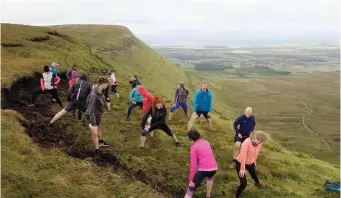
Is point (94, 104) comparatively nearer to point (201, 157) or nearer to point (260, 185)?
point (201, 157)

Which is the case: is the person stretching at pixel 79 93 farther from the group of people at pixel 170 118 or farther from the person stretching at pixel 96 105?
the person stretching at pixel 96 105

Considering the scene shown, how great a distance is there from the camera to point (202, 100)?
71.5 feet

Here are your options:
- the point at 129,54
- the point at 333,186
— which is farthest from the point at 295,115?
the point at 333,186

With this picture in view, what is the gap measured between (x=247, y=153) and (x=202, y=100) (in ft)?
25.1

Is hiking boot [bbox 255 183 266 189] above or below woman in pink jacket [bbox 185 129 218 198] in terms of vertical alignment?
below

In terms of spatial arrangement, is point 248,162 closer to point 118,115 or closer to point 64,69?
point 118,115

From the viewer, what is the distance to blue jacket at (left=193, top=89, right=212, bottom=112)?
21492 mm

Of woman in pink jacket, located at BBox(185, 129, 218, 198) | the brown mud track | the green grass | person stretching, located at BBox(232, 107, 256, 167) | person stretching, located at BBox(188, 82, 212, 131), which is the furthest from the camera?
person stretching, located at BBox(188, 82, 212, 131)

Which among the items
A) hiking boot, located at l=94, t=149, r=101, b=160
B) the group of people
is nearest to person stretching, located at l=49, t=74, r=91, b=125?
the group of people

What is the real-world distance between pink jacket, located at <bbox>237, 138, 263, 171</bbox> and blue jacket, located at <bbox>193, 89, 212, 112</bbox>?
→ 722 centimetres

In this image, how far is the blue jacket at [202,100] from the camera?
846 inches

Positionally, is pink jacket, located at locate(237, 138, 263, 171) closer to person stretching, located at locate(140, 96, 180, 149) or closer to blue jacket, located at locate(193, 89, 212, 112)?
person stretching, located at locate(140, 96, 180, 149)

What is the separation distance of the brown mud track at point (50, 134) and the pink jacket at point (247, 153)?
3.32 meters

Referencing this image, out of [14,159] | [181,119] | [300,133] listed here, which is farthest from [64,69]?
[300,133]
